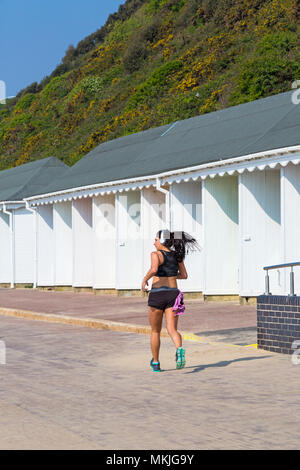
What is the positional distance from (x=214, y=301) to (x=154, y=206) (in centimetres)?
421

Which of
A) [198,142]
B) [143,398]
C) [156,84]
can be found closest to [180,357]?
[143,398]

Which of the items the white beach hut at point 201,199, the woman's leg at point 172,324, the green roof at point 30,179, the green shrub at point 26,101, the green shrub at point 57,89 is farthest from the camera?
the green shrub at point 26,101

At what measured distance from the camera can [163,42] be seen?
81.2 m

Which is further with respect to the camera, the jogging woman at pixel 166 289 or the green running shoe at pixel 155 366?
the green running shoe at pixel 155 366

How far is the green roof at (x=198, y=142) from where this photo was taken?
17984 millimetres

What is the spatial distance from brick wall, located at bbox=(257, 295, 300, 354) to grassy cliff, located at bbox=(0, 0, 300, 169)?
36098mm

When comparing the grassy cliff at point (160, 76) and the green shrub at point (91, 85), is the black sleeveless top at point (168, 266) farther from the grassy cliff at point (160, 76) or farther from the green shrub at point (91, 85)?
the green shrub at point (91, 85)

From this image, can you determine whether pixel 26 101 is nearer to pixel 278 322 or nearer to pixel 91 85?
pixel 91 85

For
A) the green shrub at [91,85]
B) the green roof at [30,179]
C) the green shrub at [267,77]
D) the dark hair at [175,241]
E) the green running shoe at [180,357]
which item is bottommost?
the green running shoe at [180,357]

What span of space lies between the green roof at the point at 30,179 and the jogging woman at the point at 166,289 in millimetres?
22621

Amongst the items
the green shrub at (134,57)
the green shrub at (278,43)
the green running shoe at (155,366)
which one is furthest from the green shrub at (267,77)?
the green running shoe at (155,366)

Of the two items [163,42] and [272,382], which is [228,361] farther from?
[163,42]

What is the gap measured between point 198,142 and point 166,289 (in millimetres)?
12476

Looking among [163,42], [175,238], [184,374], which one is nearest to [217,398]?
[184,374]
